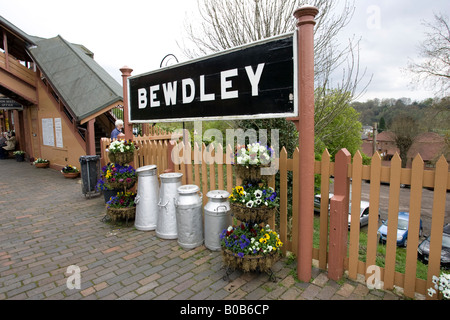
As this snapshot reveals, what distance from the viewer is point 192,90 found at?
419 centimetres

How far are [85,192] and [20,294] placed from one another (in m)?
4.48

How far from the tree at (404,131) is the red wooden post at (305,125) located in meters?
47.0

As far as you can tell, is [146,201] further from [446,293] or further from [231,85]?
[446,293]

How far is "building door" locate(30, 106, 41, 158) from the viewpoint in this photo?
13666 mm

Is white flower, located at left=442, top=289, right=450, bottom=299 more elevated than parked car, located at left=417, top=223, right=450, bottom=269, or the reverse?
white flower, located at left=442, top=289, right=450, bottom=299

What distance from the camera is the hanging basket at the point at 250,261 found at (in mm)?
3197

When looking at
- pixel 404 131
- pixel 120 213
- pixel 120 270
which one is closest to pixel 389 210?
pixel 120 270

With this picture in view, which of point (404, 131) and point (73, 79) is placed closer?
point (73, 79)

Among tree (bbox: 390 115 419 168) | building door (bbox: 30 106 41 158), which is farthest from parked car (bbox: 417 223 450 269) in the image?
tree (bbox: 390 115 419 168)

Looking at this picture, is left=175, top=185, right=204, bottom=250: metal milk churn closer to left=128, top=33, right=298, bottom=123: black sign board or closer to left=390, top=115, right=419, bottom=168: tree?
left=128, top=33, right=298, bottom=123: black sign board

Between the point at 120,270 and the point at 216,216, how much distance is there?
1.41m

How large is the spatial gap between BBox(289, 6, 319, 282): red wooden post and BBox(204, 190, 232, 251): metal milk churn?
114 cm
